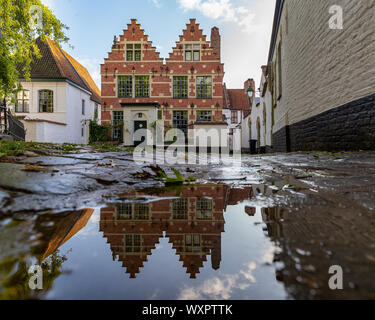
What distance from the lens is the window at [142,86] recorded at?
22906mm

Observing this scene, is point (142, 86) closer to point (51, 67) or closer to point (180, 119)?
point (180, 119)

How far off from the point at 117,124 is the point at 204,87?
27.2 feet

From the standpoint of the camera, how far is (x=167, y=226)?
89 centimetres

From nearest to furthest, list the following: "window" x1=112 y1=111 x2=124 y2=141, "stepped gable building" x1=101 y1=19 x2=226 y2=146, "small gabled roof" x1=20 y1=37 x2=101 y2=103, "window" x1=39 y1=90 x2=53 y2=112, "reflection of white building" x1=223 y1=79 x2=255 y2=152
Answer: "small gabled roof" x1=20 y1=37 x2=101 y2=103 < "window" x1=39 y1=90 x2=53 y2=112 < "window" x1=112 y1=111 x2=124 y2=141 < "stepped gable building" x1=101 y1=19 x2=226 y2=146 < "reflection of white building" x1=223 y1=79 x2=255 y2=152

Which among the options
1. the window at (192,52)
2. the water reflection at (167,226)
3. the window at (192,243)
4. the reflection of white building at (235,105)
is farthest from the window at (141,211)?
the reflection of white building at (235,105)

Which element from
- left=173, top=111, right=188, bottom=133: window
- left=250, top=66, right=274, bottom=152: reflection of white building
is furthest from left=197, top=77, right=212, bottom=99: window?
left=250, top=66, right=274, bottom=152: reflection of white building

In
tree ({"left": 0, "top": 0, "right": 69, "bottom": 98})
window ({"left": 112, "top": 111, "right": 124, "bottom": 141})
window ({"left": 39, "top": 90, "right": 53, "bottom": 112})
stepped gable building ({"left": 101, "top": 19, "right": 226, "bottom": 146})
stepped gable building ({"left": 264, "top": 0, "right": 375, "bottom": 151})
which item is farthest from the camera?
stepped gable building ({"left": 101, "top": 19, "right": 226, "bottom": 146})

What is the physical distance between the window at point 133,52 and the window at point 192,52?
417cm

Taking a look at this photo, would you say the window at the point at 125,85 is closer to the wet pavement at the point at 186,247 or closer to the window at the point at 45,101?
the window at the point at 45,101

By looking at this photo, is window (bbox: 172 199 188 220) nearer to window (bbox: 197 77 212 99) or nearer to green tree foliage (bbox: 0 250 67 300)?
green tree foliage (bbox: 0 250 67 300)

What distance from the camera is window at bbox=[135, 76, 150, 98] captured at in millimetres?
22906

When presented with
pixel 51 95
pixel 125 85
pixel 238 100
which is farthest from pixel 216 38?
pixel 51 95
